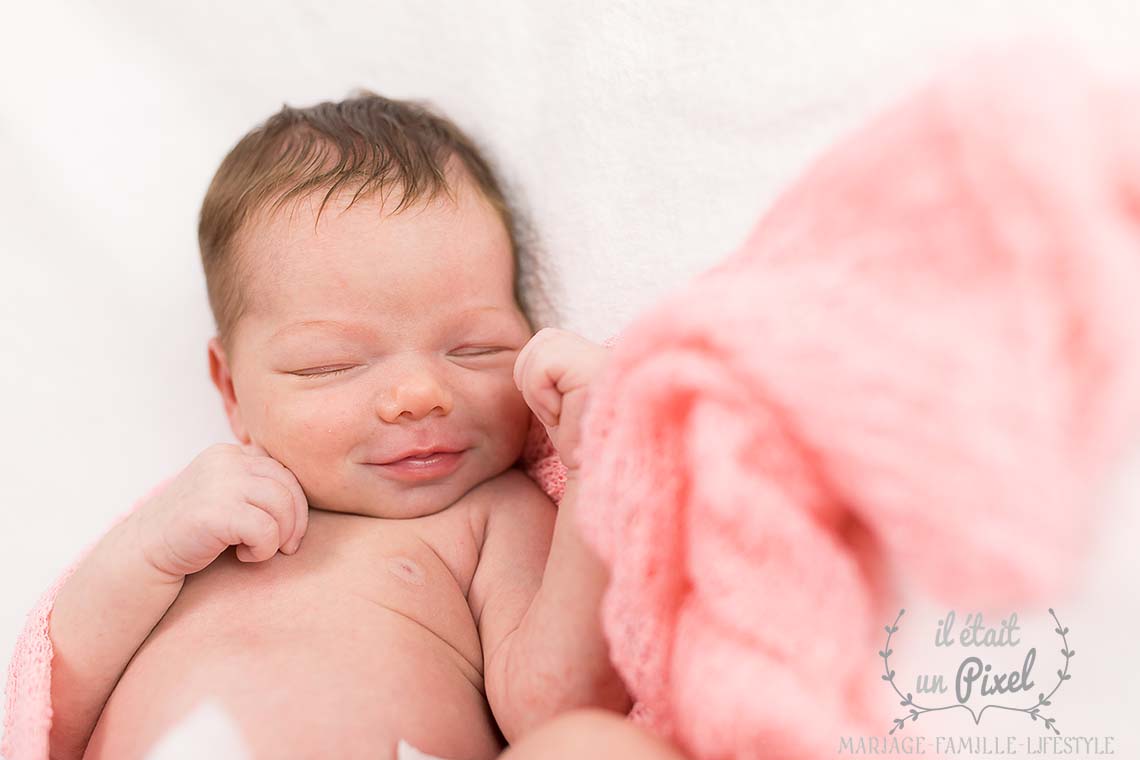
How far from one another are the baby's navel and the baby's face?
7cm

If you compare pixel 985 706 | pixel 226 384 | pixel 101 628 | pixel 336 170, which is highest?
pixel 336 170

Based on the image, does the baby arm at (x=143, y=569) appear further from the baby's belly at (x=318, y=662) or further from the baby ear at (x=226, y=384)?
the baby ear at (x=226, y=384)

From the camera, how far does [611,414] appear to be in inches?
30.9

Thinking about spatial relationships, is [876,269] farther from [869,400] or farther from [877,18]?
[877,18]

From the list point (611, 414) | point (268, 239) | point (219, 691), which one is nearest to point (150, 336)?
point (268, 239)

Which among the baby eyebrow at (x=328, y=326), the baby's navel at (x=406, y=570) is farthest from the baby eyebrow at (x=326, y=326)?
the baby's navel at (x=406, y=570)

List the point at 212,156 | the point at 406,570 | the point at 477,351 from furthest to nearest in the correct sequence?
the point at 212,156, the point at 477,351, the point at 406,570

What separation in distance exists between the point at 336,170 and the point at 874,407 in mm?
839

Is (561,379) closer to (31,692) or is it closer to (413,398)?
(413,398)

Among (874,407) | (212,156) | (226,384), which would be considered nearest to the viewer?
(874,407)

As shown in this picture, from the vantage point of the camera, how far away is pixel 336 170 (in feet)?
4.16

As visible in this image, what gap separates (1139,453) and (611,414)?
39cm

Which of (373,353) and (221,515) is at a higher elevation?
(373,353)

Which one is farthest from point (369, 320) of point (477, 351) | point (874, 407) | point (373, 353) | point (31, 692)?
point (874, 407)
